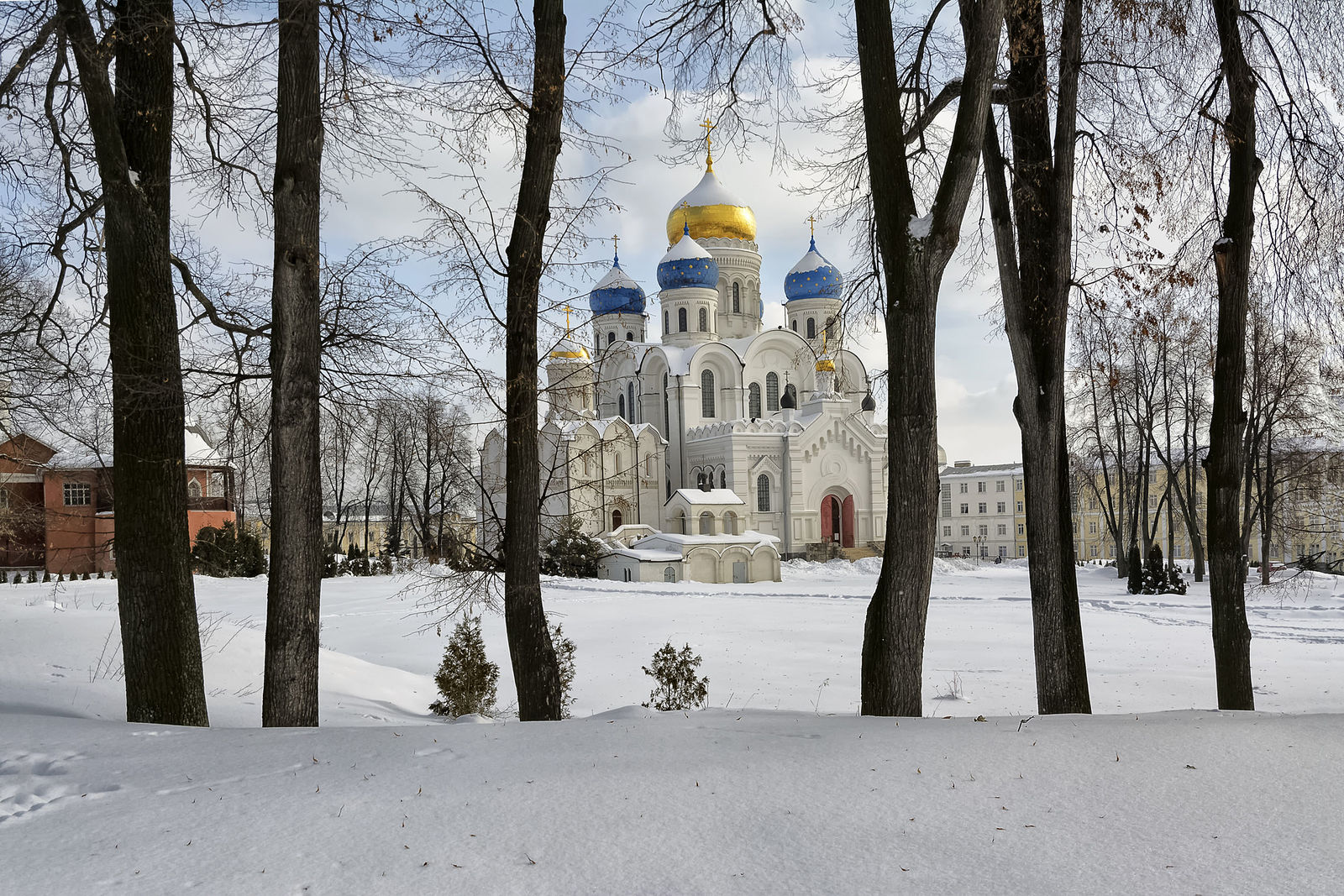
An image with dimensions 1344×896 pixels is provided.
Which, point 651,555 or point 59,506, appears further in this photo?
point 651,555

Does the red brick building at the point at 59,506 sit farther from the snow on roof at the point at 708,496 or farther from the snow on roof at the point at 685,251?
the snow on roof at the point at 685,251

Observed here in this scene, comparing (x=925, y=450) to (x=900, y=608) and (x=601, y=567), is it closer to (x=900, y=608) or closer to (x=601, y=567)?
(x=900, y=608)

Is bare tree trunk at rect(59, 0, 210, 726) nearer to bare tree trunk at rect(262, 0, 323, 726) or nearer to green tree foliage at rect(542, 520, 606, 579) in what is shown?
bare tree trunk at rect(262, 0, 323, 726)

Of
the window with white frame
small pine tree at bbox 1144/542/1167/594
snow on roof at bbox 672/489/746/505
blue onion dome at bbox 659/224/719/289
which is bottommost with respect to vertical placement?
small pine tree at bbox 1144/542/1167/594

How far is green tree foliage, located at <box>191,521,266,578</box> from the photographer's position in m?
27.3

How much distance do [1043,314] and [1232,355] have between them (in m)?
1.57

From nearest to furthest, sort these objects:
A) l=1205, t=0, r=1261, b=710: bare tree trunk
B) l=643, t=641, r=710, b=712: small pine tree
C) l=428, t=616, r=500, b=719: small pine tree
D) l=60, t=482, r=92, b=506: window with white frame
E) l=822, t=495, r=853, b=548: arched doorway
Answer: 1. l=1205, t=0, r=1261, b=710: bare tree trunk
2. l=643, t=641, r=710, b=712: small pine tree
3. l=428, t=616, r=500, b=719: small pine tree
4. l=60, t=482, r=92, b=506: window with white frame
5. l=822, t=495, r=853, b=548: arched doorway

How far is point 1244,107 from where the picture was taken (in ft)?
24.3

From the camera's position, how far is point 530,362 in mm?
7180

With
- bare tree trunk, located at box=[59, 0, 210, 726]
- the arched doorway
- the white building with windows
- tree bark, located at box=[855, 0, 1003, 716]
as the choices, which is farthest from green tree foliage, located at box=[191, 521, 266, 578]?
the white building with windows

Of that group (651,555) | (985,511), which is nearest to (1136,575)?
(651,555)

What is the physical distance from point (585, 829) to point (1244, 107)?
7528 mm

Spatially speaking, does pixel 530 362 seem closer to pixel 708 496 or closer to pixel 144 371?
pixel 144 371

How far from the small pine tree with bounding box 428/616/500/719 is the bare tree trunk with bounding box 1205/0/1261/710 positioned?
21.4 ft
